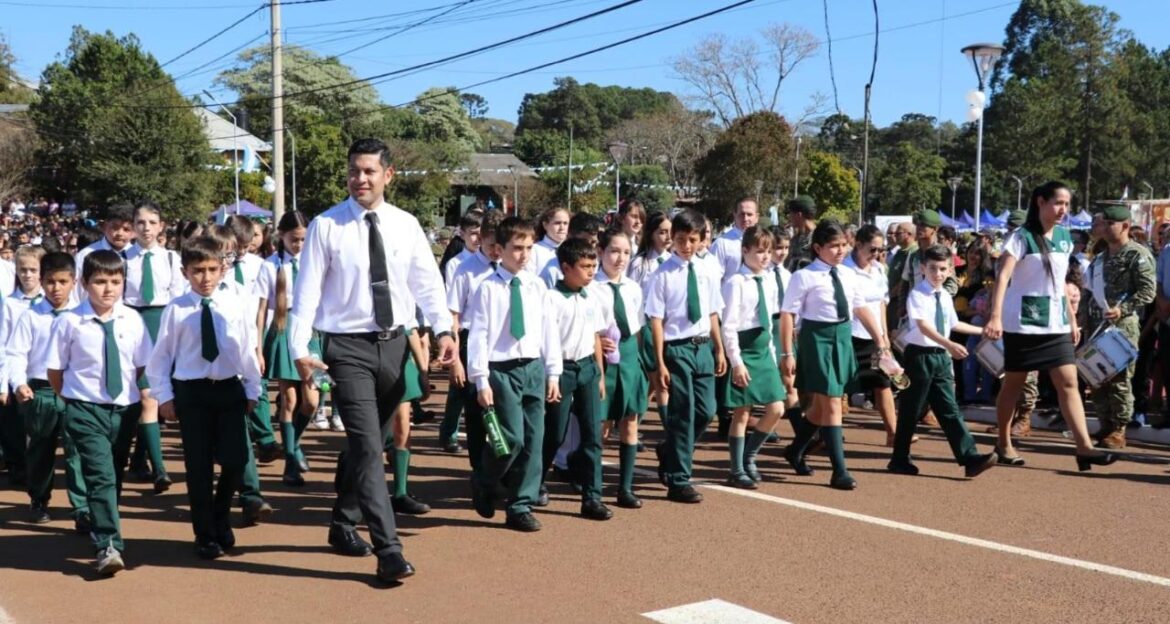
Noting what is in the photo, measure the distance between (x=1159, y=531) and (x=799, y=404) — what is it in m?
2.98

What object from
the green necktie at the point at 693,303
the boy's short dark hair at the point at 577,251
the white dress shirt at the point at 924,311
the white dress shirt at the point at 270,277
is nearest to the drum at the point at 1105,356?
the white dress shirt at the point at 924,311

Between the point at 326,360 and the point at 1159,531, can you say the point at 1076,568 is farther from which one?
the point at 326,360

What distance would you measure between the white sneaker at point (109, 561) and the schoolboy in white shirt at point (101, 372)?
0.39 feet

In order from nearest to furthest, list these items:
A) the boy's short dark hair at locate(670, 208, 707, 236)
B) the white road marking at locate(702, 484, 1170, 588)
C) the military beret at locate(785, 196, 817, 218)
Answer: the white road marking at locate(702, 484, 1170, 588) < the boy's short dark hair at locate(670, 208, 707, 236) < the military beret at locate(785, 196, 817, 218)

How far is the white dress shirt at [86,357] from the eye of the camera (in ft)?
19.4

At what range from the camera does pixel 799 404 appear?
8852mm

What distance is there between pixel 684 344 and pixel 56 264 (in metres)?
3.86

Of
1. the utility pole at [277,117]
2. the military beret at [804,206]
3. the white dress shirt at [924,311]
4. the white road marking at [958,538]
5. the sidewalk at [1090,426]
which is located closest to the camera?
the white road marking at [958,538]

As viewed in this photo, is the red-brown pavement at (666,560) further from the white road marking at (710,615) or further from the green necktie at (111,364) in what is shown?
the green necktie at (111,364)

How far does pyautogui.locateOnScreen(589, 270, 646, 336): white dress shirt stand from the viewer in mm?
7016

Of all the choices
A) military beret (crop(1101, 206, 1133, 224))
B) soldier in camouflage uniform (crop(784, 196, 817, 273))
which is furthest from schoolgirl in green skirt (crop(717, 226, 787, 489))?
military beret (crop(1101, 206, 1133, 224))

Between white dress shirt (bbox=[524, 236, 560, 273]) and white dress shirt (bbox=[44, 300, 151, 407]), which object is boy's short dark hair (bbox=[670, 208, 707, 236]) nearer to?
white dress shirt (bbox=[524, 236, 560, 273])

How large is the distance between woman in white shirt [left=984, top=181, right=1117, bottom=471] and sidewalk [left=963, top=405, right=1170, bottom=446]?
2022 millimetres

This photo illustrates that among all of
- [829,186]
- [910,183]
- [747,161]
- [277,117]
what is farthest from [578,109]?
[277,117]
